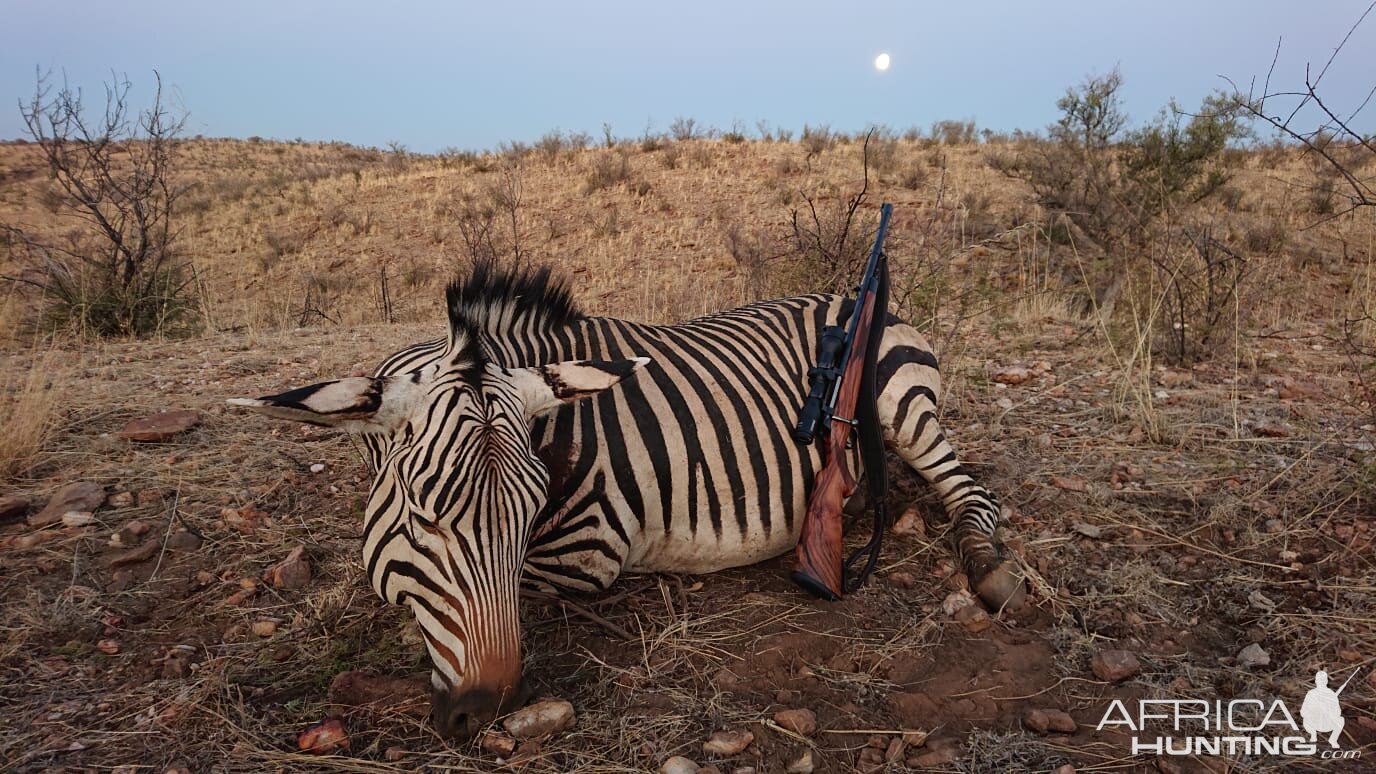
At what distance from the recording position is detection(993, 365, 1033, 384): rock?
18.3 feet

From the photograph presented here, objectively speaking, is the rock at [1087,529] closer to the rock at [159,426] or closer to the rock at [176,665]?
the rock at [176,665]

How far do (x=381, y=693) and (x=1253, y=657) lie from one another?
3.01 m

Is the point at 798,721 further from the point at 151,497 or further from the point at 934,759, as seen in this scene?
the point at 151,497

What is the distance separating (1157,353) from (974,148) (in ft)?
51.2

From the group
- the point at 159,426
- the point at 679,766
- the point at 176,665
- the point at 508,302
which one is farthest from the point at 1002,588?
the point at 159,426

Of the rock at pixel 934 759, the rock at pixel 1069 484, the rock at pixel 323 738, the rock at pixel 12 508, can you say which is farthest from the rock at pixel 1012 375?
the rock at pixel 12 508

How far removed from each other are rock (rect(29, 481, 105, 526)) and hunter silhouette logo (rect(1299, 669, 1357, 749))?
5.09 m

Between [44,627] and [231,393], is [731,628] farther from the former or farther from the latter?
[231,393]

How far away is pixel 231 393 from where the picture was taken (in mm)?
5340

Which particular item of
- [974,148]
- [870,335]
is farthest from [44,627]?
[974,148]

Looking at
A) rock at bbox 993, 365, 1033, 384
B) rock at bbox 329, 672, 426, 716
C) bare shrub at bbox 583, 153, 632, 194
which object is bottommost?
rock at bbox 329, 672, 426, 716

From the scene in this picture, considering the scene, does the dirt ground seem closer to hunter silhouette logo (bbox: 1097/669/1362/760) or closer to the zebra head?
hunter silhouette logo (bbox: 1097/669/1362/760)

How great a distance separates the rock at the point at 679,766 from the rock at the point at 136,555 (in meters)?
2.66

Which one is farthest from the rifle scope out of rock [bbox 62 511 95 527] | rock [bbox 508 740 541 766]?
rock [bbox 62 511 95 527]
